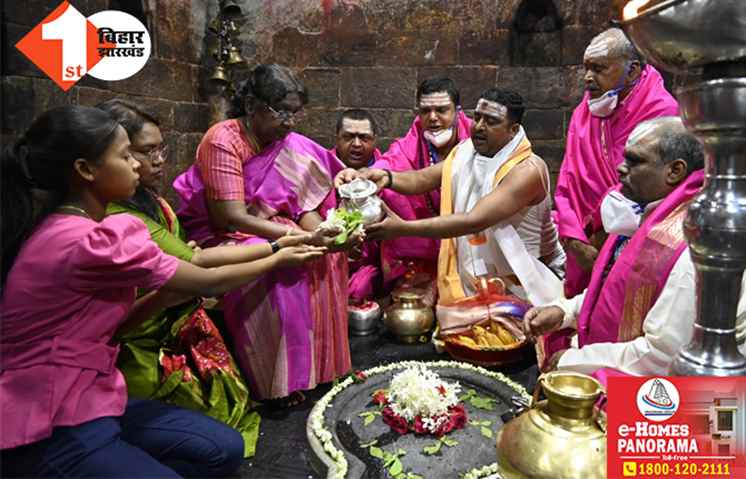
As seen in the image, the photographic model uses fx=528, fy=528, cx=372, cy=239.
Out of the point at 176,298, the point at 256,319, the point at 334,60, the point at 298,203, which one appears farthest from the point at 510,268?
the point at 334,60

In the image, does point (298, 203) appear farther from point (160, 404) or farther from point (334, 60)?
point (334, 60)

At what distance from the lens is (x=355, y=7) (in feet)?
21.9

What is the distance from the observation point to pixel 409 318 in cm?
414

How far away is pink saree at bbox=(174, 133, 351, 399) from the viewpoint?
3.21m

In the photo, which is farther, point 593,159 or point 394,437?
point 593,159

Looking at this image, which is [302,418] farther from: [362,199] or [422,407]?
[362,199]

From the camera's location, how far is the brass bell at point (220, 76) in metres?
6.20

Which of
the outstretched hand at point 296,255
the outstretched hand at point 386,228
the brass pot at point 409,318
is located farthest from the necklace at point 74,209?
the brass pot at point 409,318

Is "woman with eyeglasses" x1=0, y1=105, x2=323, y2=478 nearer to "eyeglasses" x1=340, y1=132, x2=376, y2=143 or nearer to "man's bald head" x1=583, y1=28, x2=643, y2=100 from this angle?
"eyeglasses" x1=340, y1=132, x2=376, y2=143

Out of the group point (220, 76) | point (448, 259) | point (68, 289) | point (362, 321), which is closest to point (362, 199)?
point (448, 259)

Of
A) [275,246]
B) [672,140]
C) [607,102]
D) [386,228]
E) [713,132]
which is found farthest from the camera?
[607,102]

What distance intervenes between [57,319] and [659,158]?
8.16 feet

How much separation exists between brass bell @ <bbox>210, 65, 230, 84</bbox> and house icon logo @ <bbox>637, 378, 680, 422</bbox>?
5920mm

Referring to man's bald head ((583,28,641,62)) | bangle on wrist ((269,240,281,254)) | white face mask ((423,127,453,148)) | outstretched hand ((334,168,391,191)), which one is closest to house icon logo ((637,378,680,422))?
bangle on wrist ((269,240,281,254))
